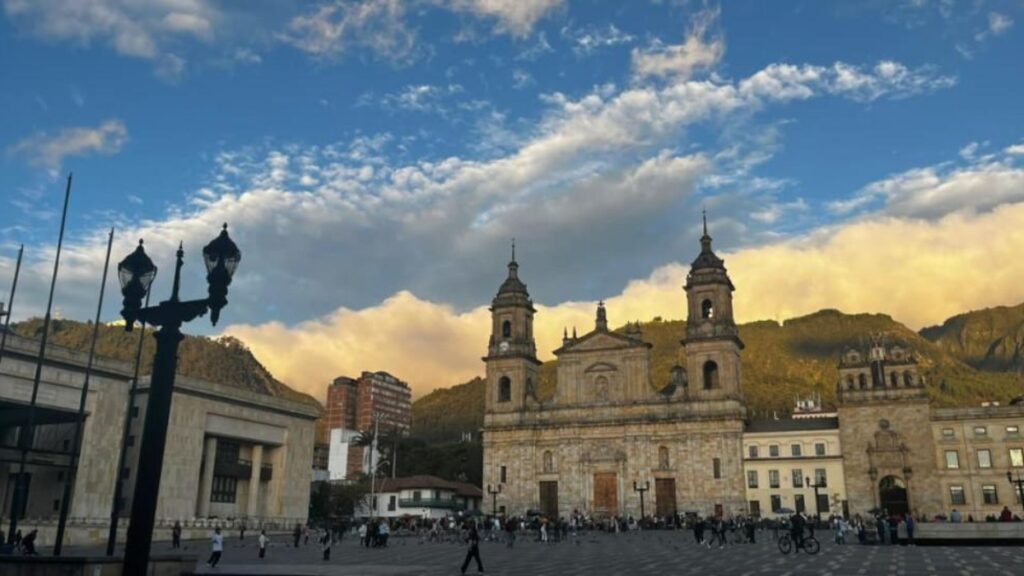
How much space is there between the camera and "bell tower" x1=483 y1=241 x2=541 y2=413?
77.4 metres

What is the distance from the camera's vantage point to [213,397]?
5791 centimetres

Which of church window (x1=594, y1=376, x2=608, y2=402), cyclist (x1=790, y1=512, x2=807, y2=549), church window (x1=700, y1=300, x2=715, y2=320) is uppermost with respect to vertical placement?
church window (x1=700, y1=300, x2=715, y2=320)

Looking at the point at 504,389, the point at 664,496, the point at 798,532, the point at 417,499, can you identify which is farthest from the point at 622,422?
the point at 798,532

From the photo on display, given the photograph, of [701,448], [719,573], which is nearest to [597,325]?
[701,448]

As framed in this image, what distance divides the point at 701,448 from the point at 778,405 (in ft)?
288

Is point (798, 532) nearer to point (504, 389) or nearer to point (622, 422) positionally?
point (622, 422)

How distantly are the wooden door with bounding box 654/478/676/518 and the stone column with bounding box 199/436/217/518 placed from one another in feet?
119

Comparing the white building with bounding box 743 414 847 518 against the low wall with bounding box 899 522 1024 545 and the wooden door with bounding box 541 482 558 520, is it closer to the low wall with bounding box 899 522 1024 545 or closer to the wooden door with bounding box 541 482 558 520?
the wooden door with bounding box 541 482 558 520

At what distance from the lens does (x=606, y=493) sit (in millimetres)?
71375

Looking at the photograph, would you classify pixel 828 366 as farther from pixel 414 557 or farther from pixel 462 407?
pixel 414 557

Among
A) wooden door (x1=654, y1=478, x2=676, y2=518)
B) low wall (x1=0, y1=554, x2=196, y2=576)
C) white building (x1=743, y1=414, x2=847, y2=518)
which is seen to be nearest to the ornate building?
white building (x1=743, y1=414, x2=847, y2=518)

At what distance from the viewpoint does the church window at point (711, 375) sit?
70.5m

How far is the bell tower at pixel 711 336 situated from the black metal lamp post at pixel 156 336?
62173 millimetres

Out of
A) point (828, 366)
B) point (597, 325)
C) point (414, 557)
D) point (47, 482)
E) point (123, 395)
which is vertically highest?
point (828, 366)
